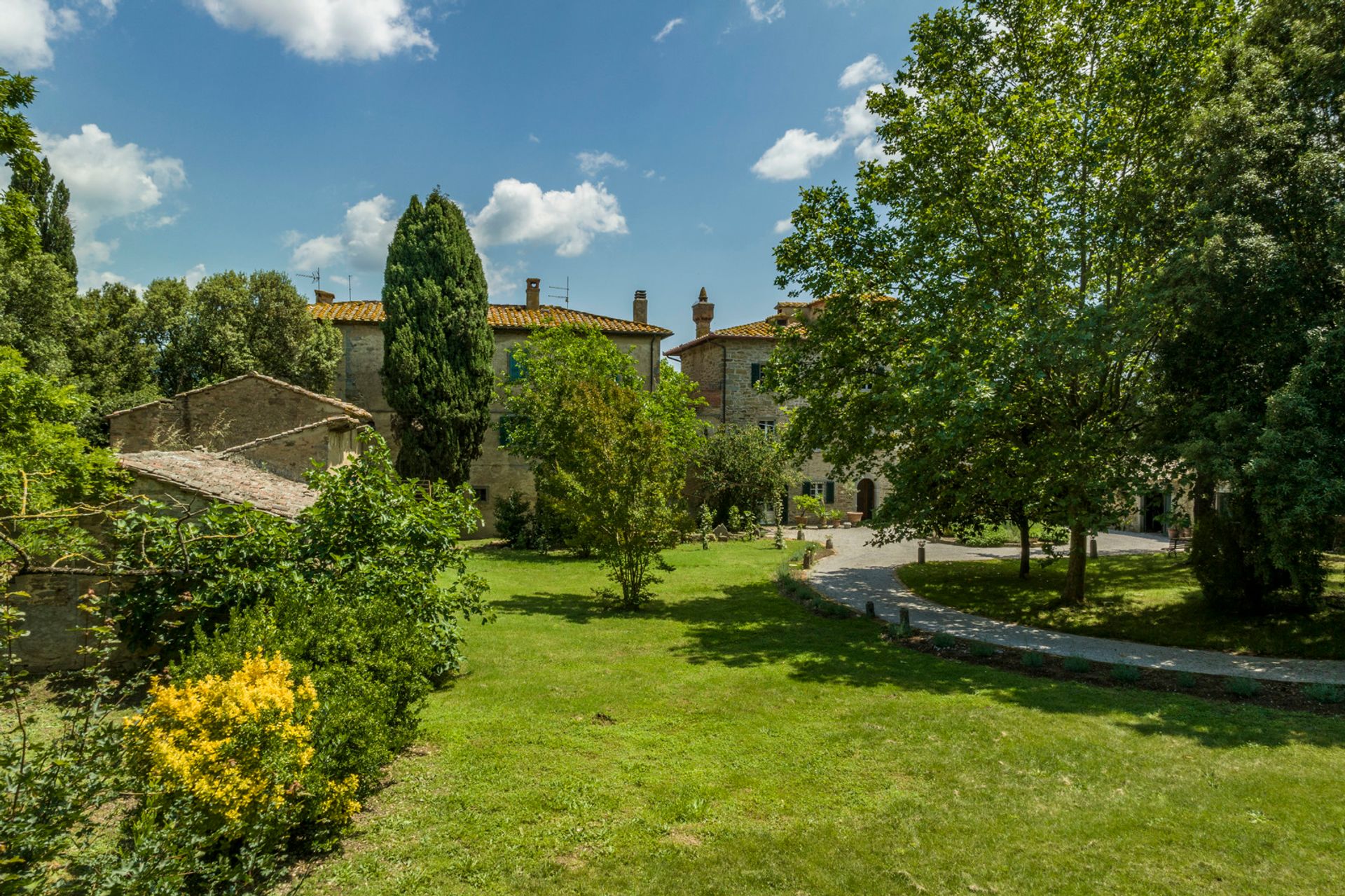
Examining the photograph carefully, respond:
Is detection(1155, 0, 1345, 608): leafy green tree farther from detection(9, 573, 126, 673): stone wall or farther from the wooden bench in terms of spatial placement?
detection(9, 573, 126, 673): stone wall

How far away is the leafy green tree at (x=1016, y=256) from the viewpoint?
12.5 metres

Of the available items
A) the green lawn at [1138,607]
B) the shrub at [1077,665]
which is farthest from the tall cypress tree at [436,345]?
the shrub at [1077,665]

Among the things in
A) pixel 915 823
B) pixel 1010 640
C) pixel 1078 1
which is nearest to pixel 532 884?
pixel 915 823

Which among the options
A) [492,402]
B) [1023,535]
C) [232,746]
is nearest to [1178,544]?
[1023,535]

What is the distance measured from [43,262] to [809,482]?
32.0m

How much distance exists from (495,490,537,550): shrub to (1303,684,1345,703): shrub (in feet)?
71.8

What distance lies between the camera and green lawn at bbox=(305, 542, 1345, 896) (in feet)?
16.6

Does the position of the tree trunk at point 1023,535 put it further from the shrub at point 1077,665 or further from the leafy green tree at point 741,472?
the leafy green tree at point 741,472

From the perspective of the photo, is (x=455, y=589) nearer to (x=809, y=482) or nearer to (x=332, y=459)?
(x=332, y=459)

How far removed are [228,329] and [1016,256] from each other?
27.9 m

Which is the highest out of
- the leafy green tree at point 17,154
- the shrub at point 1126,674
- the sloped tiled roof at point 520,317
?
the sloped tiled roof at point 520,317

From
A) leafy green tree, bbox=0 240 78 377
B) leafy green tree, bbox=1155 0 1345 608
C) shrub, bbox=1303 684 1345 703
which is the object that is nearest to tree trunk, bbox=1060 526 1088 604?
leafy green tree, bbox=1155 0 1345 608

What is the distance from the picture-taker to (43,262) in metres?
23.9

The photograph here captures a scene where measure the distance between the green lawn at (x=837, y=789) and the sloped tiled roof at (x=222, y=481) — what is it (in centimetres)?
368
